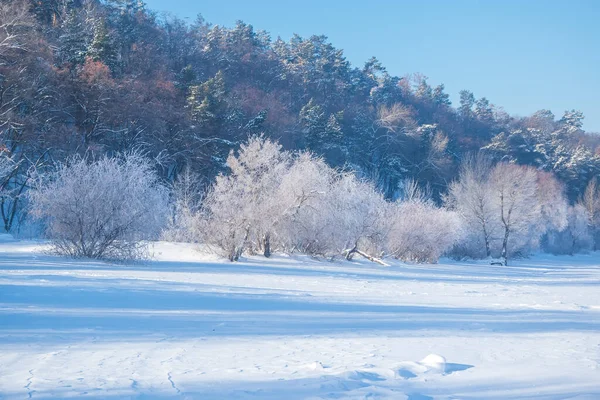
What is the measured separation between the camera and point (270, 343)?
7.95 metres

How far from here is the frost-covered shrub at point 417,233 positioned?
36.5 metres

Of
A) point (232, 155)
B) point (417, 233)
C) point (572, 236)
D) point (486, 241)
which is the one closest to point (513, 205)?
point (486, 241)

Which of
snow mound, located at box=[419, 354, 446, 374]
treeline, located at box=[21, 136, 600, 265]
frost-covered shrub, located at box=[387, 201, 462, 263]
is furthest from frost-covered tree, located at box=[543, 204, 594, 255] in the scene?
snow mound, located at box=[419, 354, 446, 374]

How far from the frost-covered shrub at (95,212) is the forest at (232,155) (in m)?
0.05

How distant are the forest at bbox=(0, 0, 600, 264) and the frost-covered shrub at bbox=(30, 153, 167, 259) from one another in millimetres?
55

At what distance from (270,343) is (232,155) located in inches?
798

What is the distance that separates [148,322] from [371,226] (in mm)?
24600

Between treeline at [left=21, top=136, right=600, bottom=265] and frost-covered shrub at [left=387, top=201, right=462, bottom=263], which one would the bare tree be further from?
frost-covered shrub at [left=387, top=201, right=462, bottom=263]

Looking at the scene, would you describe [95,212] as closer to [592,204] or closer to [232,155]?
[232,155]

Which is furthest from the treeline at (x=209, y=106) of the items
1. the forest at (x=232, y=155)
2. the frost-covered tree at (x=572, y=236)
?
the frost-covered tree at (x=572, y=236)

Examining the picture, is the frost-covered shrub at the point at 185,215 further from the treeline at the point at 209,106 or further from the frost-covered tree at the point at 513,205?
the frost-covered tree at the point at 513,205

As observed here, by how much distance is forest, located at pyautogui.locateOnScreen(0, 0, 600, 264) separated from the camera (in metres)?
23.8

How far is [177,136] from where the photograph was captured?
133 ft

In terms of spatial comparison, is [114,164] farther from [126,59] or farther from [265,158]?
[126,59]
